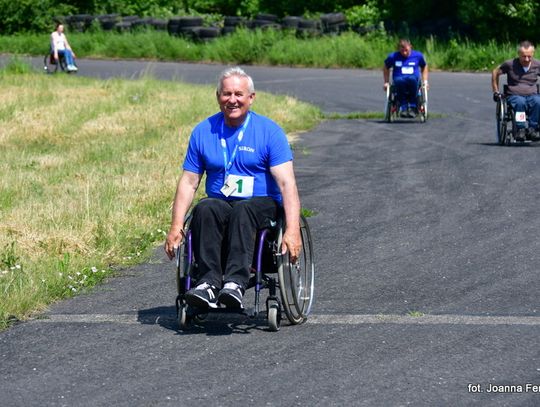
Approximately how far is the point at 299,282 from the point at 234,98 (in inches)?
A: 46.9

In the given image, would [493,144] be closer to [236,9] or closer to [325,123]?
[325,123]

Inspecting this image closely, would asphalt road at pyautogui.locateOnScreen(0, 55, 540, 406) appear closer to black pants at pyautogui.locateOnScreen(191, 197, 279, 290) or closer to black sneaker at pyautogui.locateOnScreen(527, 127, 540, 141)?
black pants at pyautogui.locateOnScreen(191, 197, 279, 290)

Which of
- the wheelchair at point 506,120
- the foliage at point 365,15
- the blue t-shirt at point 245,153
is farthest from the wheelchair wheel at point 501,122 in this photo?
the foliage at point 365,15

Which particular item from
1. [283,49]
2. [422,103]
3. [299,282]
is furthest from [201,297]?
[283,49]

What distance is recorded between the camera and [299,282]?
8141mm

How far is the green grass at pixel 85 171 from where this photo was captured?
958 centimetres

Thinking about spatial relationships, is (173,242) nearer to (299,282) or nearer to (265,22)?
(299,282)

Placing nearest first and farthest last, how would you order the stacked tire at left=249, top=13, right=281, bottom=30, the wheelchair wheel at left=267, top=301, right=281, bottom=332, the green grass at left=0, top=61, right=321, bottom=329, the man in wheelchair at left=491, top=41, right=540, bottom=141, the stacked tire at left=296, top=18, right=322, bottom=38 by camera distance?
the wheelchair wheel at left=267, top=301, right=281, bottom=332 → the green grass at left=0, top=61, right=321, bottom=329 → the man in wheelchair at left=491, top=41, right=540, bottom=141 → the stacked tire at left=296, top=18, right=322, bottom=38 → the stacked tire at left=249, top=13, right=281, bottom=30

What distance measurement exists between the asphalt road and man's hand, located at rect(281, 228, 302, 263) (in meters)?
0.43

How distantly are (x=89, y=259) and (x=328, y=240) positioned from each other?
209cm

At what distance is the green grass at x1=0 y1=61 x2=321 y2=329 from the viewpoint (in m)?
9.58

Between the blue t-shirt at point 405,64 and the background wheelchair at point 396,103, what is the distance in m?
0.24

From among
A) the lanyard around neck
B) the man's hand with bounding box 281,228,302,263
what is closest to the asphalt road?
the man's hand with bounding box 281,228,302,263

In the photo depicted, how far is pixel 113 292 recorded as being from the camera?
9.03m
